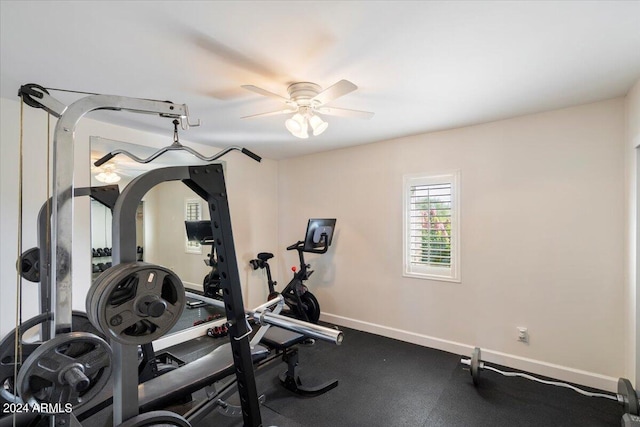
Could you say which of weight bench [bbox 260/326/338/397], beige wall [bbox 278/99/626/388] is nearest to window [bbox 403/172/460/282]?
beige wall [bbox 278/99/626/388]

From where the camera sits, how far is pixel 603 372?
7.96ft

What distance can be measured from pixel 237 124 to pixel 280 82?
1.11 metres

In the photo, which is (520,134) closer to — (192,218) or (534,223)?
(534,223)

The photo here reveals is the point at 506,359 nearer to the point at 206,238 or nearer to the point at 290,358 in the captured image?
the point at 290,358

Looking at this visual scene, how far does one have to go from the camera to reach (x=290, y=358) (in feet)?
7.99

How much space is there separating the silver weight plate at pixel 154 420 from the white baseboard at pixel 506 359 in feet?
8.81

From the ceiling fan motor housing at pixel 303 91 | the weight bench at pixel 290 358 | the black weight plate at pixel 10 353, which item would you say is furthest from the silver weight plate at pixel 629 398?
the black weight plate at pixel 10 353

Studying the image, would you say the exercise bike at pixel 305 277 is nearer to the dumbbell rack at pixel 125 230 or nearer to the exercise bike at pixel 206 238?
the exercise bike at pixel 206 238

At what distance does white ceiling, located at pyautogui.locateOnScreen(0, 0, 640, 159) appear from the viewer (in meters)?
1.36

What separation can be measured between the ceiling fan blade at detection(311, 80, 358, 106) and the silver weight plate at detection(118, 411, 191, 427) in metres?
1.75

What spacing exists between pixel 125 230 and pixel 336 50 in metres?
1.43

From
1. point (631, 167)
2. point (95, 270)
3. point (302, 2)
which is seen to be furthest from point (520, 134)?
point (95, 270)

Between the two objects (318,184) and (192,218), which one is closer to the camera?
(192,218)

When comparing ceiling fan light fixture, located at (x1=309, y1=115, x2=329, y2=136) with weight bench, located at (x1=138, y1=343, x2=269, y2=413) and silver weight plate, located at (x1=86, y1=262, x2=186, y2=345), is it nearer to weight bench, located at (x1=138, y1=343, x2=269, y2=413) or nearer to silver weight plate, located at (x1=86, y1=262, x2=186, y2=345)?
silver weight plate, located at (x1=86, y1=262, x2=186, y2=345)
